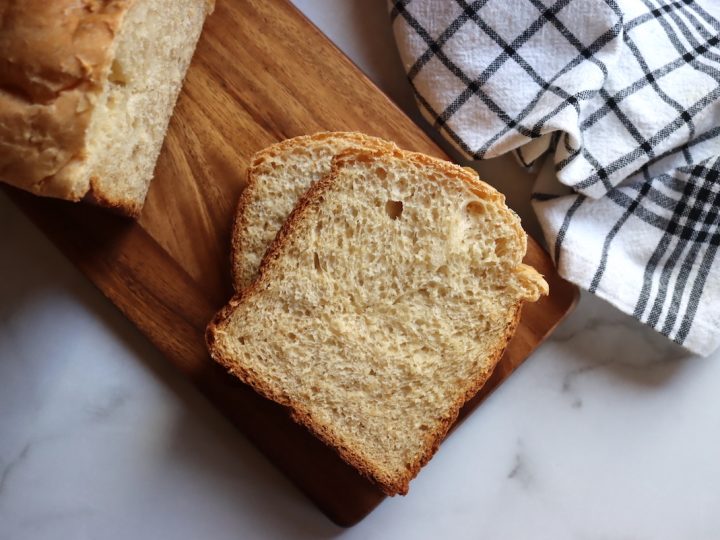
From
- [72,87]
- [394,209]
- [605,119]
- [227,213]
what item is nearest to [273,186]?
[227,213]

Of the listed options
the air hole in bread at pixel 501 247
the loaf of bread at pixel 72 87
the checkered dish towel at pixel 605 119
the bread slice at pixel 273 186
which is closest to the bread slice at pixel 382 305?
the air hole in bread at pixel 501 247

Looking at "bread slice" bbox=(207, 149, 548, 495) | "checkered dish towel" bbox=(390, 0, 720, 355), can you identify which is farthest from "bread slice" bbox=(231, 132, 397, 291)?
"checkered dish towel" bbox=(390, 0, 720, 355)

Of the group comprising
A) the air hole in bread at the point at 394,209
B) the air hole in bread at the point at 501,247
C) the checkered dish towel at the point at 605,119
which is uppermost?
the checkered dish towel at the point at 605,119

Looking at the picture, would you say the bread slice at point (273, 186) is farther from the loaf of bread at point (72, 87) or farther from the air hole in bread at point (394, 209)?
the loaf of bread at point (72, 87)

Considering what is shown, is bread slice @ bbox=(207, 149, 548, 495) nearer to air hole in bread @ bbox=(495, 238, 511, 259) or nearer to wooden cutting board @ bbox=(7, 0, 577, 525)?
air hole in bread @ bbox=(495, 238, 511, 259)

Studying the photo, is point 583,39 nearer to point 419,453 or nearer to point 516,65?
point 516,65

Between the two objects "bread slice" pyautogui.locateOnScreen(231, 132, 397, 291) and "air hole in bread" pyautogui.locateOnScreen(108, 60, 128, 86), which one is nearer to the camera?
"air hole in bread" pyautogui.locateOnScreen(108, 60, 128, 86)
